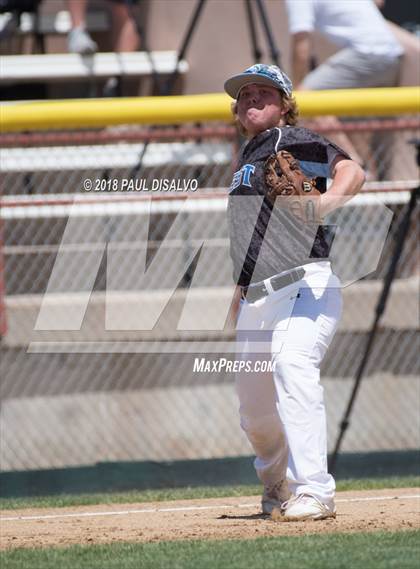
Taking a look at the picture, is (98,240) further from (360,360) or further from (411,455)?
(411,455)

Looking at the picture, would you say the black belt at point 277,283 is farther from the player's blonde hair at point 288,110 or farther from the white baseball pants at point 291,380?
the player's blonde hair at point 288,110

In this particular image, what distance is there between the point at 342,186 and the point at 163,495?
7.81 feet

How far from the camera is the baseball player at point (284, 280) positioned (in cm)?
510

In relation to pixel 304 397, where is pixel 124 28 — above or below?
below

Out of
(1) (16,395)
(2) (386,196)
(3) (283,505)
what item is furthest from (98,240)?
(3) (283,505)

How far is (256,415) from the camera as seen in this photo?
17.8 feet

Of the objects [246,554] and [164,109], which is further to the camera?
[164,109]

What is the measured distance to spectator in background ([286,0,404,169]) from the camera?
330 inches

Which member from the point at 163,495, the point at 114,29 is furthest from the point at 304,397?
the point at 114,29

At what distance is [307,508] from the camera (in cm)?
509
